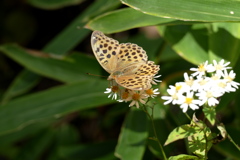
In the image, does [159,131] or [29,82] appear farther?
[29,82]

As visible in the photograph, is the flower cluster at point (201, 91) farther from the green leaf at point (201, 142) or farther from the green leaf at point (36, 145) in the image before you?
the green leaf at point (36, 145)

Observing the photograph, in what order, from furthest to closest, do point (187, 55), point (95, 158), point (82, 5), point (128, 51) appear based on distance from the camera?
point (82, 5) < point (95, 158) < point (187, 55) < point (128, 51)

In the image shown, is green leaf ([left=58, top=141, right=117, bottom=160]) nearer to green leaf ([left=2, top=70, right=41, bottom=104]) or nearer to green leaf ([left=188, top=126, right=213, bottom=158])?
green leaf ([left=2, top=70, right=41, bottom=104])

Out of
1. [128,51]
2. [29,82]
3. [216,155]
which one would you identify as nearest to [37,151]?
[29,82]

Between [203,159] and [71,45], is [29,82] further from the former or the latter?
[203,159]

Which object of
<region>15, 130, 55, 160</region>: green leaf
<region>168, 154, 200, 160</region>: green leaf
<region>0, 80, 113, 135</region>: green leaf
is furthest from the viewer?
<region>15, 130, 55, 160</region>: green leaf

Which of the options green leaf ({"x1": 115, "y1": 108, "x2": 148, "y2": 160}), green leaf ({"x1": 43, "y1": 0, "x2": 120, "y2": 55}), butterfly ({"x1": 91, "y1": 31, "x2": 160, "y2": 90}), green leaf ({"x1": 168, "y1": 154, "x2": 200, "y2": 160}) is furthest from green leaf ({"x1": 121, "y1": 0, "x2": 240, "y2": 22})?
green leaf ({"x1": 43, "y1": 0, "x2": 120, "y2": 55})

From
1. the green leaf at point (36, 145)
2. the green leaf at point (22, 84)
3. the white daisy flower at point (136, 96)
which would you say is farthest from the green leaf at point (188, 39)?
the green leaf at point (36, 145)
